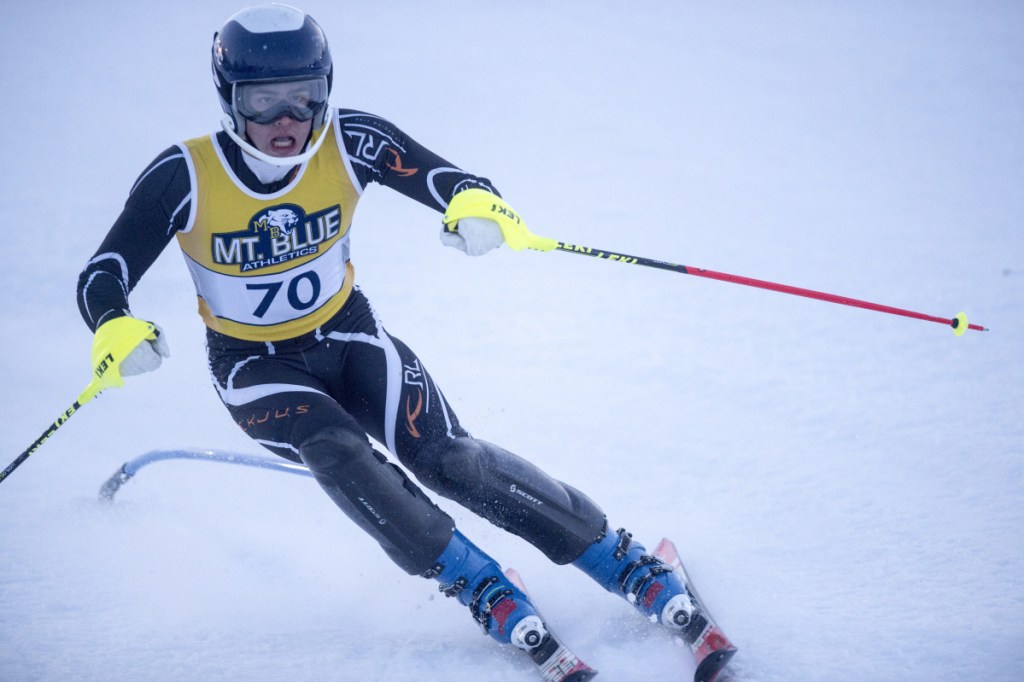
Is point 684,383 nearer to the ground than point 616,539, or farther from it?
farther from it

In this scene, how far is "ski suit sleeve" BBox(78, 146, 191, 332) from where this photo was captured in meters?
2.32

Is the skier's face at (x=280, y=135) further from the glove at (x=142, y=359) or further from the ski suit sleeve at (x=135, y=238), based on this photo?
the glove at (x=142, y=359)

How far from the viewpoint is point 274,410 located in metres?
2.47

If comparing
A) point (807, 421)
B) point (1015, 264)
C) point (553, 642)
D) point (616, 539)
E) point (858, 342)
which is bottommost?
point (553, 642)

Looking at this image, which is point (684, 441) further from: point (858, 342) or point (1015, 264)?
point (1015, 264)

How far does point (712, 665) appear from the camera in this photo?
243 centimetres

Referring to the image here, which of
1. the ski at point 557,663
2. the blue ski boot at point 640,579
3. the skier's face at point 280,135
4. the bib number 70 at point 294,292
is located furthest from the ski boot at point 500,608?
the skier's face at point 280,135

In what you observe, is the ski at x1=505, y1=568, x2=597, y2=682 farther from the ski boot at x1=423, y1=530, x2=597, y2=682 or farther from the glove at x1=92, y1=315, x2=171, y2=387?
the glove at x1=92, y1=315, x2=171, y2=387

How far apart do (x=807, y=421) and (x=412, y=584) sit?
187cm

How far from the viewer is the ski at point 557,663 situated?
2422 mm

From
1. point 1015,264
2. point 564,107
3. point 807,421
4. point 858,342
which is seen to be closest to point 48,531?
point 807,421

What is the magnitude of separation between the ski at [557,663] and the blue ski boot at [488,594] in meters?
0.02

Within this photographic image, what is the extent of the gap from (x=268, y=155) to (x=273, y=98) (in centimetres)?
15

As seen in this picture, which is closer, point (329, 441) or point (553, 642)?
point (329, 441)
